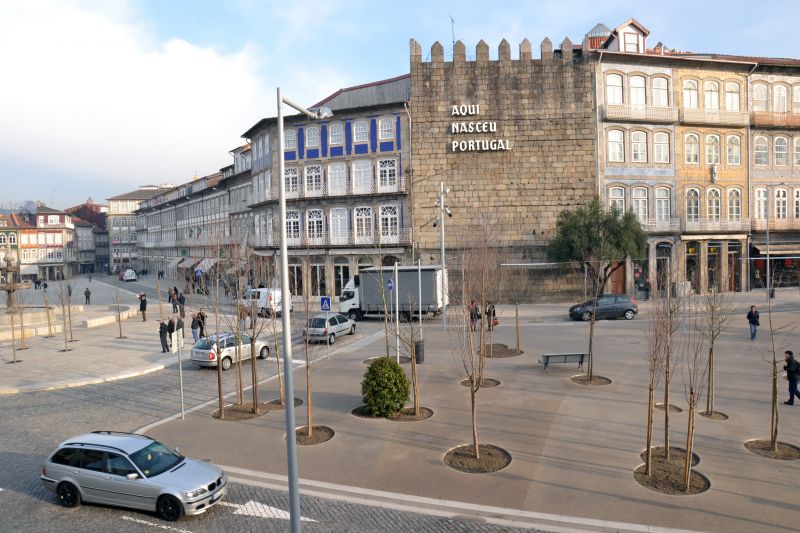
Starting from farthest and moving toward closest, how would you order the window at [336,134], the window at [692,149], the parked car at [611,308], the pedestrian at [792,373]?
the window at [336,134]
the window at [692,149]
the parked car at [611,308]
the pedestrian at [792,373]

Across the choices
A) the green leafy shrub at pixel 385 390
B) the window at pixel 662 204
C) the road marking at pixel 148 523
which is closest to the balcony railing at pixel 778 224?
the window at pixel 662 204

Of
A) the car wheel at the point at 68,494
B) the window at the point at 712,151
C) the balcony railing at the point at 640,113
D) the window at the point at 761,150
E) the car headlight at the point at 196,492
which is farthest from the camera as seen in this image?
the window at the point at 761,150

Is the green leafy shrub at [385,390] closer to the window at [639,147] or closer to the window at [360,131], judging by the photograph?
the window at [360,131]

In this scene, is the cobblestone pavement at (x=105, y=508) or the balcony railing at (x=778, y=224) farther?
the balcony railing at (x=778, y=224)

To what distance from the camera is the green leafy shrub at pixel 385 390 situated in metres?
13.9

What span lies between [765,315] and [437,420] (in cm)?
2491

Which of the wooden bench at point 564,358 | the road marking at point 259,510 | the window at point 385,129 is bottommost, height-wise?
the road marking at point 259,510

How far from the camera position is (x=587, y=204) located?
38.8m

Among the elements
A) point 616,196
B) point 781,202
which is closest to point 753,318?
point 616,196

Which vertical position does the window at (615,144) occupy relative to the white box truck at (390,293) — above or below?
above

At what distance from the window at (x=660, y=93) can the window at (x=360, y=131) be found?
20.6 m

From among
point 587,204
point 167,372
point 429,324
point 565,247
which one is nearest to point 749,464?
point 167,372

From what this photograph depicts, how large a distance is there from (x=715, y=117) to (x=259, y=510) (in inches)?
1679

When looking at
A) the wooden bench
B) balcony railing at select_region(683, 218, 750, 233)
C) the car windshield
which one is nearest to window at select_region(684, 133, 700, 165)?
balcony railing at select_region(683, 218, 750, 233)
